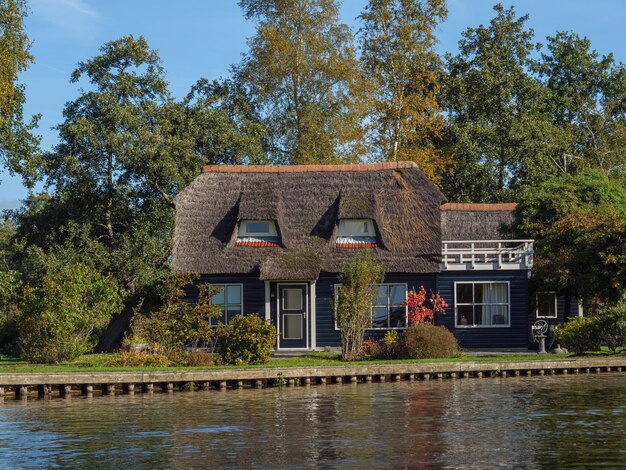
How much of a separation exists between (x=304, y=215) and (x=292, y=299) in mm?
3926

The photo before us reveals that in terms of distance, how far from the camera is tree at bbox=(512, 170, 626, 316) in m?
40.8

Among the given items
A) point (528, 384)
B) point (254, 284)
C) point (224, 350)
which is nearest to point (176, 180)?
point (254, 284)

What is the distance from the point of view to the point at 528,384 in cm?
3372

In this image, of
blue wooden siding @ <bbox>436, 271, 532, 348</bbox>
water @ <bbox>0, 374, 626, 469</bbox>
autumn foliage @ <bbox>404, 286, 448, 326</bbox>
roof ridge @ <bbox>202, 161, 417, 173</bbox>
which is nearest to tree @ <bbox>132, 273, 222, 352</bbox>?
water @ <bbox>0, 374, 626, 469</bbox>

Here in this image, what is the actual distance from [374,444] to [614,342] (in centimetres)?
2091

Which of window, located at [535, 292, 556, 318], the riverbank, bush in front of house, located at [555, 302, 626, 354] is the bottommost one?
the riverbank

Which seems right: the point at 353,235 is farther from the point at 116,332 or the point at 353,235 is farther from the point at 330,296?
the point at 116,332

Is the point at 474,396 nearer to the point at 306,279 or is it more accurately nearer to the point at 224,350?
the point at 224,350

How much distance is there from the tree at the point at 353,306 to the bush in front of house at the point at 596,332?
7.62 meters

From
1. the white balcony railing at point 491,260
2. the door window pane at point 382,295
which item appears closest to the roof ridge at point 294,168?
the white balcony railing at point 491,260

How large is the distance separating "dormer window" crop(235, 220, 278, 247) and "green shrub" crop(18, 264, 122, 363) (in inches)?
332

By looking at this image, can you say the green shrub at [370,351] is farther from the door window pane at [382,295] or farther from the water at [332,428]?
the water at [332,428]

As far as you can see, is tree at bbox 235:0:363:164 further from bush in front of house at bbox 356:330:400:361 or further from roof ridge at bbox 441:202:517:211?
bush in front of house at bbox 356:330:400:361

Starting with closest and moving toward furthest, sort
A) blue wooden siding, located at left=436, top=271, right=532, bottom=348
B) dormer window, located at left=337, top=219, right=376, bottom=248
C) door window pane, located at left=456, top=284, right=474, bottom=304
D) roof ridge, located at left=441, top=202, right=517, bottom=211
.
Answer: blue wooden siding, located at left=436, top=271, right=532, bottom=348 < door window pane, located at left=456, top=284, right=474, bottom=304 < dormer window, located at left=337, top=219, right=376, bottom=248 < roof ridge, located at left=441, top=202, right=517, bottom=211
